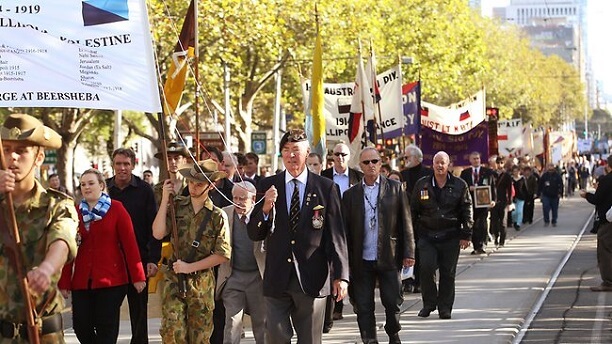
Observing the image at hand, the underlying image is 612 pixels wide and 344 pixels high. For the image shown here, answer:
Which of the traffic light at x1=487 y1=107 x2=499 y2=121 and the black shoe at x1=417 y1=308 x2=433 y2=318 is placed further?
the traffic light at x1=487 y1=107 x2=499 y2=121

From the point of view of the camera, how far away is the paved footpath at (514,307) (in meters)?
13.2

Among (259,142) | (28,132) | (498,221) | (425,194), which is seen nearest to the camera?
(28,132)

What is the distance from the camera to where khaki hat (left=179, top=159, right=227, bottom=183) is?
A: 999 cm

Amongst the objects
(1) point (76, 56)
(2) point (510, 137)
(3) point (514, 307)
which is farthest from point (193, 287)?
(2) point (510, 137)

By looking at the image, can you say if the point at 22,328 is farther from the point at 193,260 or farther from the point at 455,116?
the point at 455,116

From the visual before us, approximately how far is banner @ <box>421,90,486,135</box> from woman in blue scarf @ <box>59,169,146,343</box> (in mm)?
18494

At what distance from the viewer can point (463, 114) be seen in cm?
2922

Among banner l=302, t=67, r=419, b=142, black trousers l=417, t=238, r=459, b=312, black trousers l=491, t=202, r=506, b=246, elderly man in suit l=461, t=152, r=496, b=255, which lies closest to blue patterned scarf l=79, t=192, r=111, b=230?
black trousers l=417, t=238, r=459, b=312

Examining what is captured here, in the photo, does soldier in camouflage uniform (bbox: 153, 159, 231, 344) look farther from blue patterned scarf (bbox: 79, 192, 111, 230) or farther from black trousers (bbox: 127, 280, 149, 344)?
black trousers (bbox: 127, 280, 149, 344)

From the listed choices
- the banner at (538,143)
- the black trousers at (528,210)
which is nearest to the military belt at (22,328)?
the black trousers at (528,210)

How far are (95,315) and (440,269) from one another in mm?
5400

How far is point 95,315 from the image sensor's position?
9945 millimetres

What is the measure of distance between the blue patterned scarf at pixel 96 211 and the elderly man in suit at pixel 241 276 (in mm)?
1084

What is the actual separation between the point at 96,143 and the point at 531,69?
2026 inches
